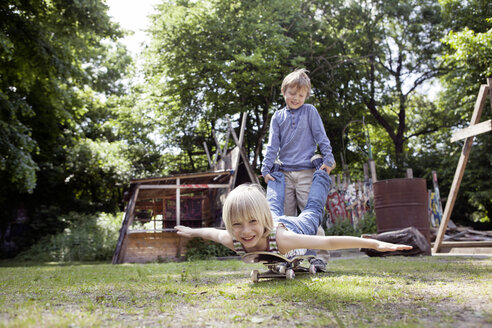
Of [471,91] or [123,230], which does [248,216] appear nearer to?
[123,230]

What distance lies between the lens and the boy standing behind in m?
4.67

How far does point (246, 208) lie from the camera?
11.1ft

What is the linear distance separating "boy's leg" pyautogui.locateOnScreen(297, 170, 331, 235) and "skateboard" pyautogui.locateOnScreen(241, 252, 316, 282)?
324mm

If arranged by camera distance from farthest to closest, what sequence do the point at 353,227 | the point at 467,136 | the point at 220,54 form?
the point at 220,54 → the point at 353,227 → the point at 467,136

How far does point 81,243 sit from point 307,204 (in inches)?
500

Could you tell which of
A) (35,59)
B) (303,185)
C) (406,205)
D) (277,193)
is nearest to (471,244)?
A: (406,205)

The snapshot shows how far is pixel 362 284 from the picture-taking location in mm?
3408

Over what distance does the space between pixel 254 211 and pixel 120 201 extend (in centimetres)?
2096

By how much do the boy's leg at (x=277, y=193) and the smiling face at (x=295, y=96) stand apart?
796 mm

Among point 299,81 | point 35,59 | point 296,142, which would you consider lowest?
point 296,142

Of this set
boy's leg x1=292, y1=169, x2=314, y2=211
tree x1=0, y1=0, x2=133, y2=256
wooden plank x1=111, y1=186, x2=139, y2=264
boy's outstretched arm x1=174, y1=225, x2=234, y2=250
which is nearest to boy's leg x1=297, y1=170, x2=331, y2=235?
boy's leg x1=292, y1=169, x2=314, y2=211

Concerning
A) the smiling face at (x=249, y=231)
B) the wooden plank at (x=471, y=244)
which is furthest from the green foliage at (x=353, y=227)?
the smiling face at (x=249, y=231)

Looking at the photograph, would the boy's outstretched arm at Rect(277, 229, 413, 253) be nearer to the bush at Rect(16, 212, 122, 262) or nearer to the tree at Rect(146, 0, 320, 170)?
the bush at Rect(16, 212, 122, 262)

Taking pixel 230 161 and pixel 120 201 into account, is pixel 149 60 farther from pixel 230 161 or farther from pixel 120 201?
pixel 120 201
